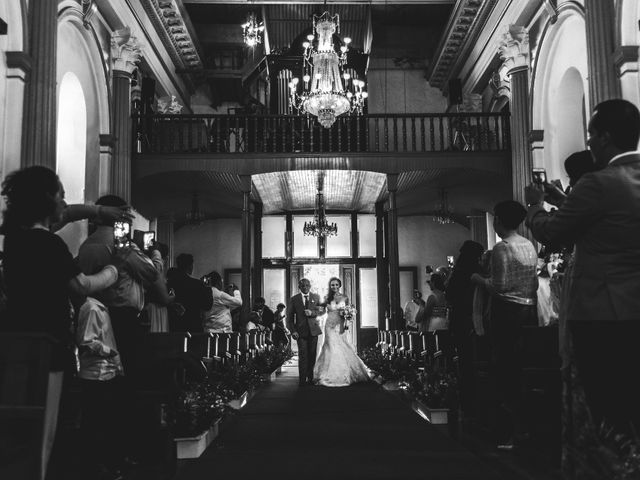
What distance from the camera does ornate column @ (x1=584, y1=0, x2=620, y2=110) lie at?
31.7 feet

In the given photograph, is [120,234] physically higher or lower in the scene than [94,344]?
higher

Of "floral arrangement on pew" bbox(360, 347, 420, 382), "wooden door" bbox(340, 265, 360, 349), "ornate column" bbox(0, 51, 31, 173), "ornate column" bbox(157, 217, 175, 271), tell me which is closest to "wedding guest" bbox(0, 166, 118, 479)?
"floral arrangement on pew" bbox(360, 347, 420, 382)

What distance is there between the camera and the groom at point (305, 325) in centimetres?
1166

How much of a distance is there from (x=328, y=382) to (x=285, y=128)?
6236 mm

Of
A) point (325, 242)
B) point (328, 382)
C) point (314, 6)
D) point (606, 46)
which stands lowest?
point (328, 382)

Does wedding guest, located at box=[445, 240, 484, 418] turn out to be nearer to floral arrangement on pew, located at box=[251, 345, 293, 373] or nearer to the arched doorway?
floral arrangement on pew, located at box=[251, 345, 293, 373]

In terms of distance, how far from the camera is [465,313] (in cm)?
655

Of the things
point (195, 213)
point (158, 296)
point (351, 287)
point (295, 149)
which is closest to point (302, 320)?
point (295, 149)

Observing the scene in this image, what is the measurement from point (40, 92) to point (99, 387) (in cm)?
662

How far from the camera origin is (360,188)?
17719 millimetres

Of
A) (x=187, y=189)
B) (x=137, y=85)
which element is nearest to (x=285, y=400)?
(x=187, y=189)

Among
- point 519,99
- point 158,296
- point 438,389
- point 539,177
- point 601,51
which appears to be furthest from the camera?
point 519,99

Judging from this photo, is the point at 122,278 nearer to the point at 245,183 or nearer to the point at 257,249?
the point at 245,183

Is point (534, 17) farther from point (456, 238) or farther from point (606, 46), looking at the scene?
point (456, 238)
